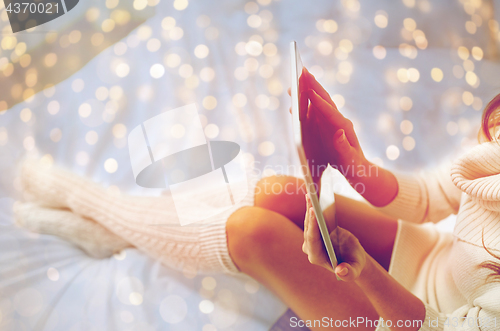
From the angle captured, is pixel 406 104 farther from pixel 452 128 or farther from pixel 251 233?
pixel 251 233

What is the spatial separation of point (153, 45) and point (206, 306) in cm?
76

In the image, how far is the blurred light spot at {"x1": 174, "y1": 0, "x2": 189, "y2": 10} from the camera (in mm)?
1058

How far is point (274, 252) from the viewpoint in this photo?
1.94 feet

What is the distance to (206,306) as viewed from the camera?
66 centimetres

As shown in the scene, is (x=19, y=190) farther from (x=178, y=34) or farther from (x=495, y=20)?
(x=495, y=20)

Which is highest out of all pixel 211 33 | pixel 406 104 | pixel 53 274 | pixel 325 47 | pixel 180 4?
pixel 180 4

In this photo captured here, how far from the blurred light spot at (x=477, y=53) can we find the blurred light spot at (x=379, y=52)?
0.24 metres

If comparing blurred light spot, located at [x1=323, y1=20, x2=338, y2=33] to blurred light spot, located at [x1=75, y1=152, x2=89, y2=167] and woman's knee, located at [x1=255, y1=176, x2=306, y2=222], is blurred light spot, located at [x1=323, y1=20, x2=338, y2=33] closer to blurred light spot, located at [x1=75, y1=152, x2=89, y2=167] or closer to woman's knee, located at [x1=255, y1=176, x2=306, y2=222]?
woman's knee, located at [x1=255, y1=176, x2=306, y2=222]

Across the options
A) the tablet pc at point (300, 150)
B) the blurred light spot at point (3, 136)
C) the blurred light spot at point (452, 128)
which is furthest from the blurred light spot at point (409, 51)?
the blurred light spot at point (3, 136)

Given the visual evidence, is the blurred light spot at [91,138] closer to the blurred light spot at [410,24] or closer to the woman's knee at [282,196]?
the woman's knee at [282,196]

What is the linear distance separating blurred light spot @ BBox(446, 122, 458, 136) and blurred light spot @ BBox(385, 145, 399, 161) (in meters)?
0.15

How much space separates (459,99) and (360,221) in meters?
0.54

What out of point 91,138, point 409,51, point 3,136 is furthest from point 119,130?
point 409,51

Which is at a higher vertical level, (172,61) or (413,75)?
(172,61)
